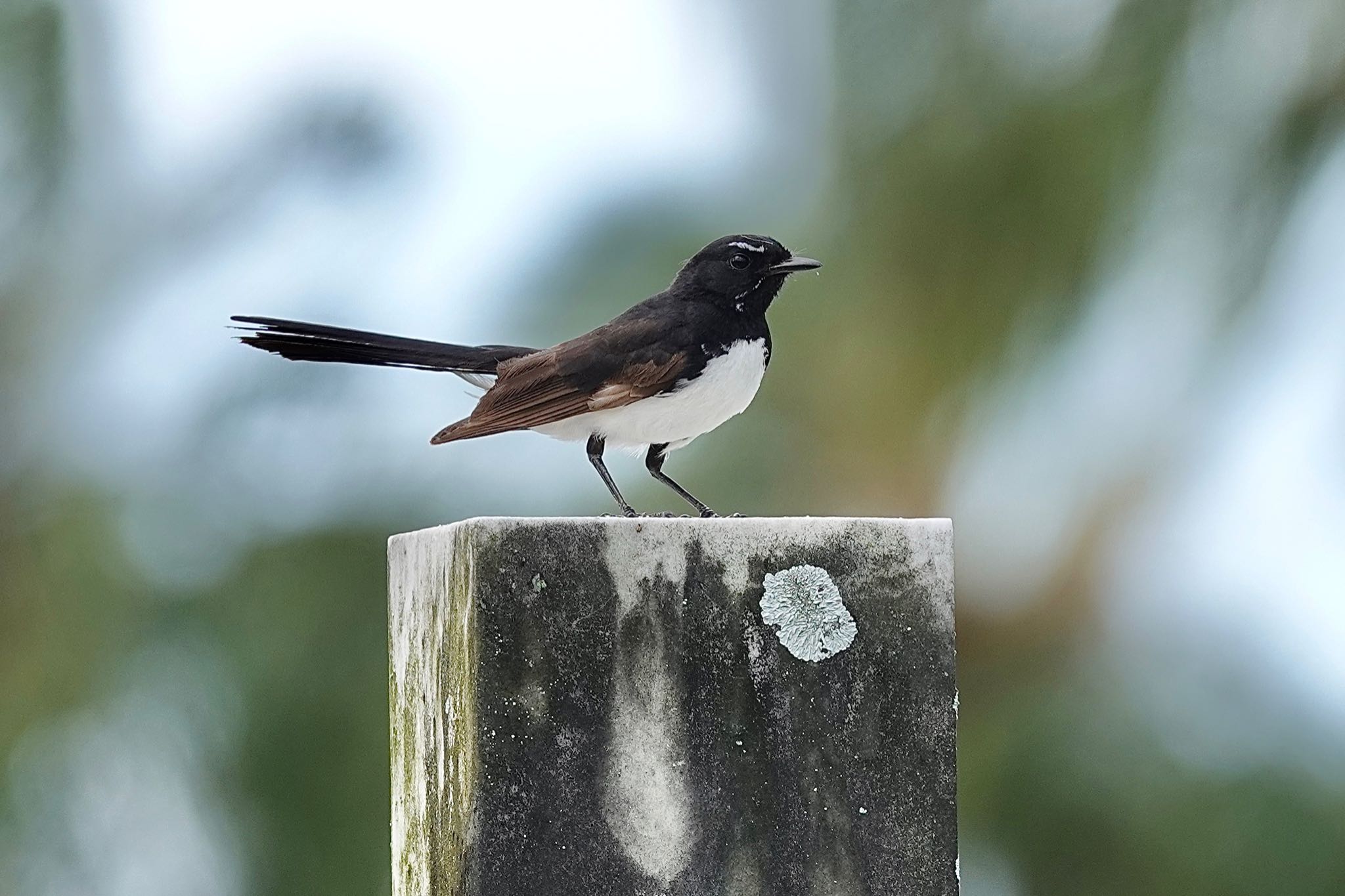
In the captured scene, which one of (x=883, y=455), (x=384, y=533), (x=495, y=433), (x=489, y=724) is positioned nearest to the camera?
(x=489, y=724)

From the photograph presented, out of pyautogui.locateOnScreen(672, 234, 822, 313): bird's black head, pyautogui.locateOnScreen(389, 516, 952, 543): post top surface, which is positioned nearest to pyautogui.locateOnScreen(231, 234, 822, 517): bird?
pyautogui.locateOnScreen(672, 234, 822, 313): bird's black head

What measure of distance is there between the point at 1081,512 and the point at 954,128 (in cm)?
197

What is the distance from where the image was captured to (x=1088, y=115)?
25.0ft

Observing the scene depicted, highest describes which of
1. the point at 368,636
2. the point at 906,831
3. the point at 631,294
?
the point at 631,294

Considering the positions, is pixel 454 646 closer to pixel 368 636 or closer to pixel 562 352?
pixel 562 352

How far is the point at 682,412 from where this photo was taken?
137 inches

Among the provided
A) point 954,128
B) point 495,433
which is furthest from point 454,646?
point 954,128

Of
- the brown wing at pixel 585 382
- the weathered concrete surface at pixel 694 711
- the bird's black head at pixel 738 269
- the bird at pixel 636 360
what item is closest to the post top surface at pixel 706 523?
the weathered concrete surface at pixel 694 711

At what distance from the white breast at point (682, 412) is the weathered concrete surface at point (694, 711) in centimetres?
101

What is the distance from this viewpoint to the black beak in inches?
144

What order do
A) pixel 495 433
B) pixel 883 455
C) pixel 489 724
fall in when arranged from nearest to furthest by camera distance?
pixel 489 724 → pixel 495 433 → pixel 883 455

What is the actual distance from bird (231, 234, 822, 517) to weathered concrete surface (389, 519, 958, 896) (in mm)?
783

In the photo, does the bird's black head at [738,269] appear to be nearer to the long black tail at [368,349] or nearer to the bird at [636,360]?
the bird at [636,360]

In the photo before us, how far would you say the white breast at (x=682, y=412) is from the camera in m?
3.46
